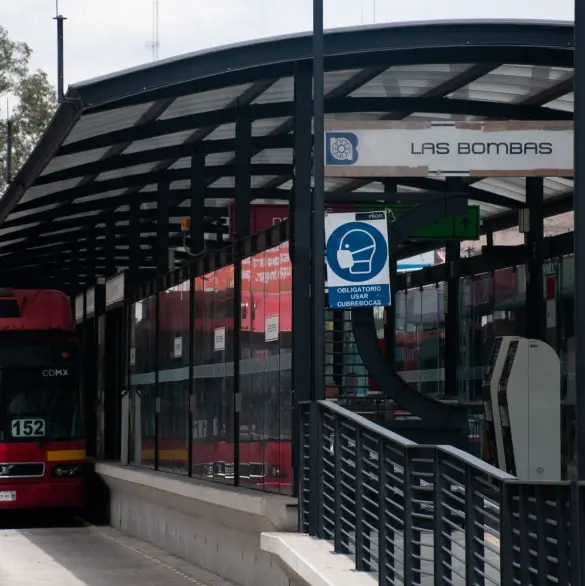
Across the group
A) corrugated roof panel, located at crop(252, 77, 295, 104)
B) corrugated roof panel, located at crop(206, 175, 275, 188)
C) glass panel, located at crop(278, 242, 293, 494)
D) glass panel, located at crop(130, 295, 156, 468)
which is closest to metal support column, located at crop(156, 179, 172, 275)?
glass panel, located at crop(130, 295, 156, 468)

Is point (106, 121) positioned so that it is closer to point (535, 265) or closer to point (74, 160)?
point (74, 160)

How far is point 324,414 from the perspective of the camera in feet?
35.9

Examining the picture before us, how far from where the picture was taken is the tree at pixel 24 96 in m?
56.8

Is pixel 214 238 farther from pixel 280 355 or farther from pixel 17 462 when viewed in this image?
pixel 280 355

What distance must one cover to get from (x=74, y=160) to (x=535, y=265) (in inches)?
220

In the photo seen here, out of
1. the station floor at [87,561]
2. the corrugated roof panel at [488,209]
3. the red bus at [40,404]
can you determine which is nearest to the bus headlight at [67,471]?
the red bus at [40,404]

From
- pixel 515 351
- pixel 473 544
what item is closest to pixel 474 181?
pixel 515 351

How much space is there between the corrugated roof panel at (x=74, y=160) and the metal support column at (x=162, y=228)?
1.98 m

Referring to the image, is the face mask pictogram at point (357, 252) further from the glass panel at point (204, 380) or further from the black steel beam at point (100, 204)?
the black steel beam at point (100, 204)

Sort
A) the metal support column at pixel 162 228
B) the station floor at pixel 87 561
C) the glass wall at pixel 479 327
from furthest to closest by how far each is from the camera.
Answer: the metal support column at pixel 162 228, the glass wall at pixel 479 327, the station floor at pixel 87 561

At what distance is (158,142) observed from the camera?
1758cm

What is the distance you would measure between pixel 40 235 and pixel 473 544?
59.8 ft

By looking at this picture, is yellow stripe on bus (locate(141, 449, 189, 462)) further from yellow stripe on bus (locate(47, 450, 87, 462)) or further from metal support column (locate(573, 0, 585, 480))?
metal support column (locate(573, 0, 585, 480))

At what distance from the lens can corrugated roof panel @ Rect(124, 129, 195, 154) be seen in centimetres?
1714
